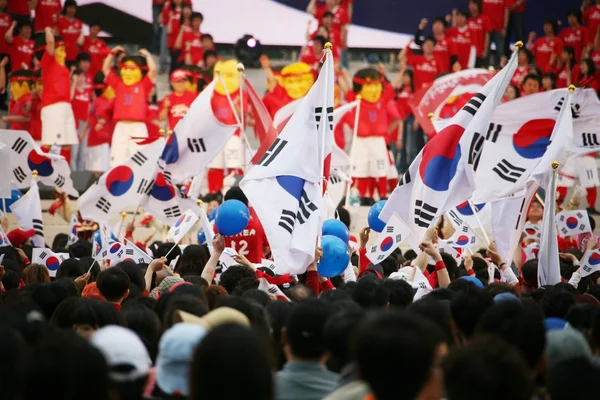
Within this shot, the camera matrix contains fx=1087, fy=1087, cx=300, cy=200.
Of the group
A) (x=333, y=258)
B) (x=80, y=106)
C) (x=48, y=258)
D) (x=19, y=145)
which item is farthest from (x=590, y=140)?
(x=80, y=106)

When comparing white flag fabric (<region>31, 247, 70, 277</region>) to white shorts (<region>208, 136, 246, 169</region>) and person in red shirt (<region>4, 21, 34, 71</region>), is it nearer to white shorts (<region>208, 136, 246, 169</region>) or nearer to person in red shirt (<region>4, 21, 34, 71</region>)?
white shorts (<region>208, 136, 246, 169</region>)

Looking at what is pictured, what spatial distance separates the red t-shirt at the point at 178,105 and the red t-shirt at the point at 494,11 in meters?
5.70

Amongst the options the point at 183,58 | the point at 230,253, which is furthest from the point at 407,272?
the point at 183,58

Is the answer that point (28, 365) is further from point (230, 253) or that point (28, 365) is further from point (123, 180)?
point (123, 180)

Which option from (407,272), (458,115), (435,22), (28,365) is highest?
(435,22)

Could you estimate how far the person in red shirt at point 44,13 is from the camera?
677 inches

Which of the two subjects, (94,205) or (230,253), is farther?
(94,205)

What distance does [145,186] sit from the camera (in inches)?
391

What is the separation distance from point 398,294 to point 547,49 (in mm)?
12136

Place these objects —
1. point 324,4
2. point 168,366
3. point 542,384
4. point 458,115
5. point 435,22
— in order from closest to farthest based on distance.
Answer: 1. point 168,366
2. point 542,384
3. point 458,115
4. point 435,22
5. point 324,4

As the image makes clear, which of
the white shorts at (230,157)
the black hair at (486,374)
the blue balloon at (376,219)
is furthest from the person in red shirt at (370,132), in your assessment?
the black hair at (486,374)

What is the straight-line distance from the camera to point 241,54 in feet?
57.7

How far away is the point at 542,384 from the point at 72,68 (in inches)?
522

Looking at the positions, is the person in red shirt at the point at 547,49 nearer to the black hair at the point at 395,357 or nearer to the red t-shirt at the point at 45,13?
the red t-shirt at the point at 45,13
